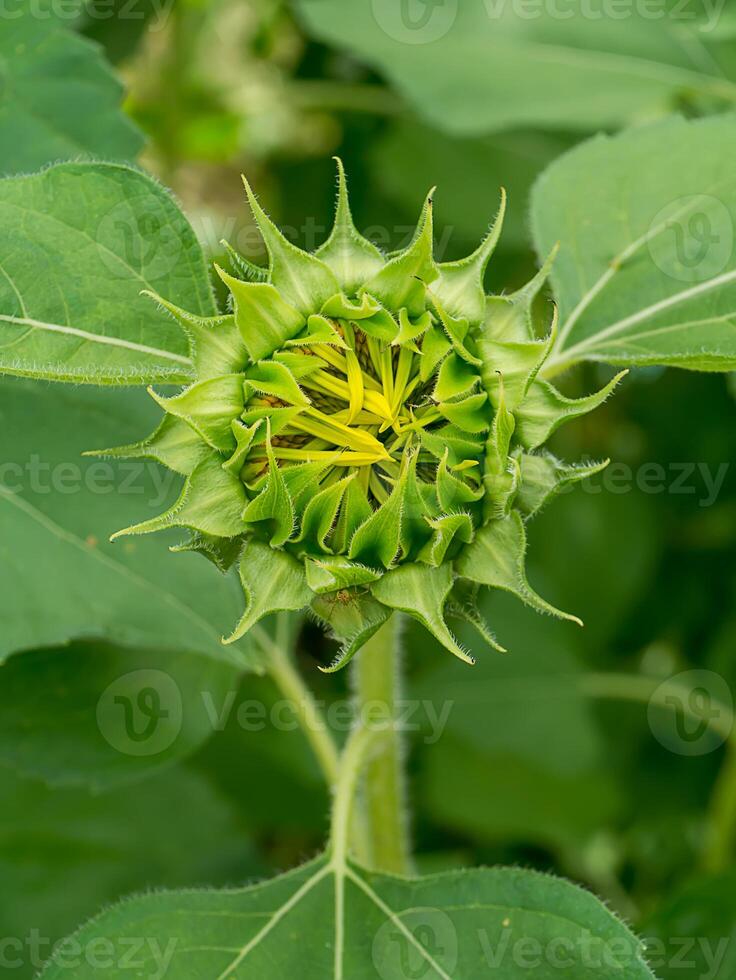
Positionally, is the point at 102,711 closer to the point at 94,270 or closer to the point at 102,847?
the point at 102,847

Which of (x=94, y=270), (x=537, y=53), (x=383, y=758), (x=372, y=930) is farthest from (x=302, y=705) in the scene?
(x=537, y=53)

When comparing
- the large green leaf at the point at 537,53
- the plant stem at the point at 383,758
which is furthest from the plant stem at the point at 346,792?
the large green leaf at the point at 537,53

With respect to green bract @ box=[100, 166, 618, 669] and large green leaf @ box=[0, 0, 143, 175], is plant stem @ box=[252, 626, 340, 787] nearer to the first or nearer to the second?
green bract @ box=[100, 166, 618, 669]

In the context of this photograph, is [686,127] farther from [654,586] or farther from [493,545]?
[654,586]

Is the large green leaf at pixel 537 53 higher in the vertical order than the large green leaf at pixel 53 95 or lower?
higher

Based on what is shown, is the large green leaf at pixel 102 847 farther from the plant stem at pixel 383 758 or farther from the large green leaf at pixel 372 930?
the large green leaf at pixel 372 930

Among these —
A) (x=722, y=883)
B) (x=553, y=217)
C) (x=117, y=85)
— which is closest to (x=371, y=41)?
(x=117, y=85)

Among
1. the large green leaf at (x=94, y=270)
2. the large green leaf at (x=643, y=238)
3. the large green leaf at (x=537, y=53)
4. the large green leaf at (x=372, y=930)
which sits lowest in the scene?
the large green leaf at (x=372, y=930)
